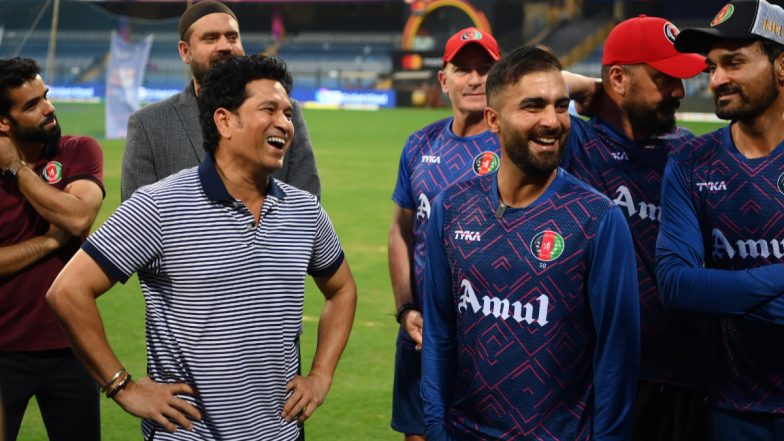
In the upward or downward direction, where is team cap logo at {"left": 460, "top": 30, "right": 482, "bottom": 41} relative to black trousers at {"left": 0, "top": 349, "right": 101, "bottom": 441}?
upward

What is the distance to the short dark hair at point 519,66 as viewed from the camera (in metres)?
3.15

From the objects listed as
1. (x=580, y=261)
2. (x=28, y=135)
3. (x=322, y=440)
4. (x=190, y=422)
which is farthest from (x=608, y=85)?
(x=322, y=440)

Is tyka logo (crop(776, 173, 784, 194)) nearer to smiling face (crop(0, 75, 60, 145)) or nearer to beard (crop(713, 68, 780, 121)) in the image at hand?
beard (crop(713, 68, 780, 121))

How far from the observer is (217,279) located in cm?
319

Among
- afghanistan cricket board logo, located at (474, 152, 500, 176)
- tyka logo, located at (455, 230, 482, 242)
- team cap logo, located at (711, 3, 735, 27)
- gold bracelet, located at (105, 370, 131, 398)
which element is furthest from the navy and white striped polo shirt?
team cap logo, located at (711, 3, 735, 27)

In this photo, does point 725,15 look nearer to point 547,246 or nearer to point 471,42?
→ point 547,246

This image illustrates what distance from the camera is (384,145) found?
81.5 ft

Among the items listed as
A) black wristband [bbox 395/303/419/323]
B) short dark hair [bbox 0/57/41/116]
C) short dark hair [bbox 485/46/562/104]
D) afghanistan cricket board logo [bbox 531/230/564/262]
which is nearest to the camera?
afghanistan cricket board logo [bbox 531/230/564/262]

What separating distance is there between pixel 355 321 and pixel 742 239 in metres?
6.05

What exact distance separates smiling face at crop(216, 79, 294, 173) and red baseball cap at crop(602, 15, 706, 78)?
1434 millimetres

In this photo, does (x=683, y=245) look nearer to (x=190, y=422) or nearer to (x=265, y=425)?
(x=265, y=425)

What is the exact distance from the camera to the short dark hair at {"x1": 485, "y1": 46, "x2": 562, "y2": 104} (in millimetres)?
3146

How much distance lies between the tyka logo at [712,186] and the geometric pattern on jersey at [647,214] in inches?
18.7

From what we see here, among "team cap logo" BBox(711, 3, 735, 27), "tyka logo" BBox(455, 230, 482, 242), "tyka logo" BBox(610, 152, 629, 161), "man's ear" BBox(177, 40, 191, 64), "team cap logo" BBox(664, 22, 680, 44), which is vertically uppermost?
"team cap logo" BBox(711, 3, 735, 27)
